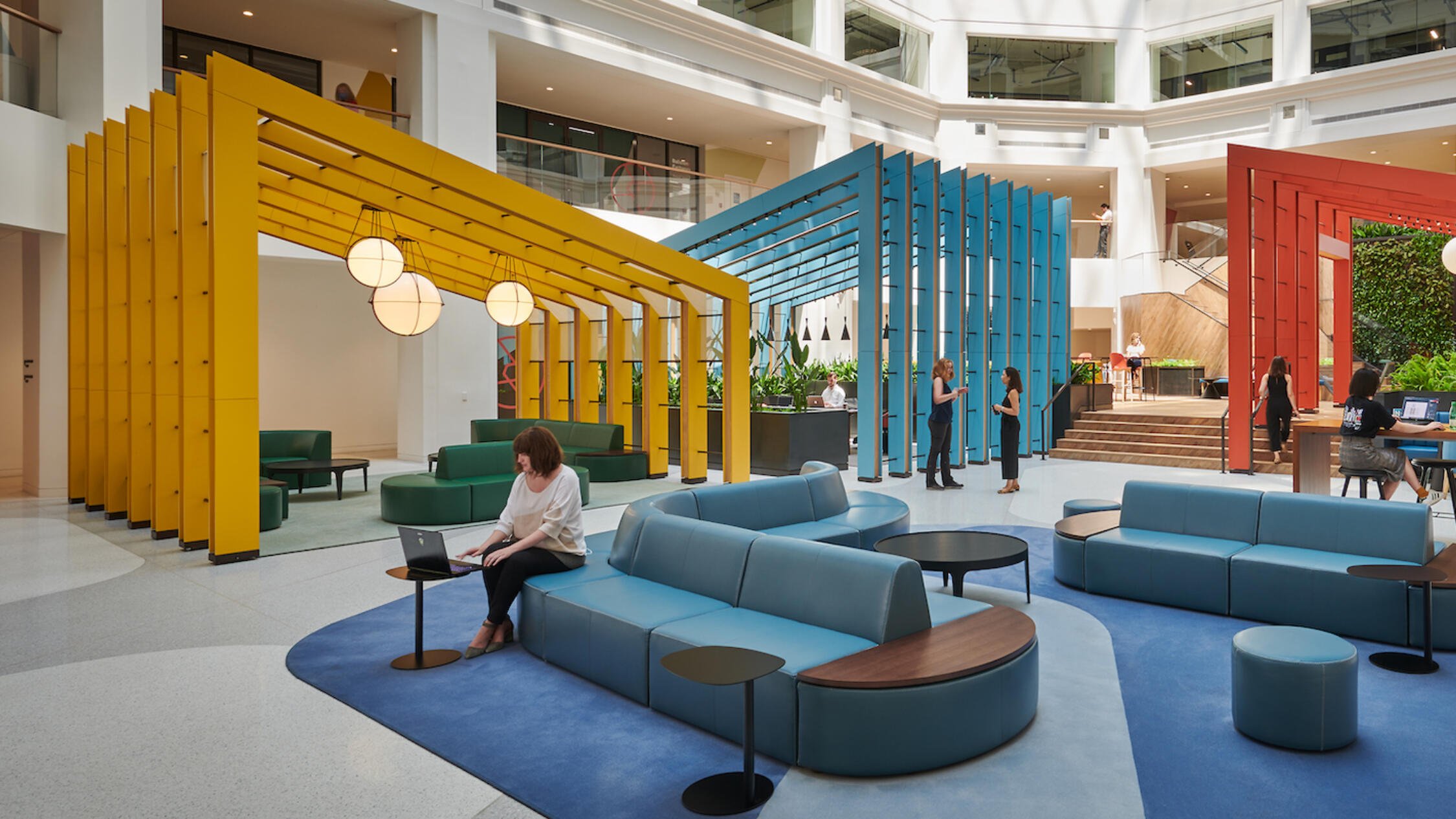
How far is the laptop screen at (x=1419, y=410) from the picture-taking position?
8422mm

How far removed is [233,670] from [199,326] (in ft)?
12.4

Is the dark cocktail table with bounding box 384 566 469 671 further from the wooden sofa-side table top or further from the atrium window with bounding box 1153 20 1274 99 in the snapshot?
the atrium window with bounding box 1153 20 1274 99

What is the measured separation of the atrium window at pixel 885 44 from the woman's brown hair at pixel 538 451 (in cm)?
2017

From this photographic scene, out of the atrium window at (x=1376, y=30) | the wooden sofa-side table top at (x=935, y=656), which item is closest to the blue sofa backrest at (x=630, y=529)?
the wooden sofa-side table top at (x=935, y=656)

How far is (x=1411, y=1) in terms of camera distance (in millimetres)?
22125

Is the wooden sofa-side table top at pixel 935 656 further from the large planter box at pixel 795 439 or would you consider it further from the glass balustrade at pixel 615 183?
the glass balustrade at pixel 615 183

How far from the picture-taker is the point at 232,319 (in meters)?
7.11

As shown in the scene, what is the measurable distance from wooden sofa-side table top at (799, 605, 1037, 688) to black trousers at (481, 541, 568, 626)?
207 cm

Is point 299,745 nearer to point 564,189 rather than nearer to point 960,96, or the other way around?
point 564,189

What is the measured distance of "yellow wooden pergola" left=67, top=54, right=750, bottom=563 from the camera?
23.4 feet

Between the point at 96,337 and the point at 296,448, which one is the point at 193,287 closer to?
the point at 96,337

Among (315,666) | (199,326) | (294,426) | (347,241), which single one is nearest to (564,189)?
(347,241)

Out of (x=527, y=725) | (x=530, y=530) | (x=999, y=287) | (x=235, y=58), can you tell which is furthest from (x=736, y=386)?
(x=235, y=58)

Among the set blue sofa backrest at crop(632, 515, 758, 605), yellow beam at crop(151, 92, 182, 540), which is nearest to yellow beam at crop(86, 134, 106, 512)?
yellow beam at crop(151, 92, 182, 540)
